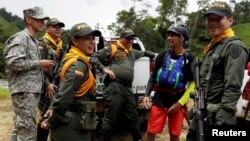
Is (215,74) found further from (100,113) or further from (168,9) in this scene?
(168,9)

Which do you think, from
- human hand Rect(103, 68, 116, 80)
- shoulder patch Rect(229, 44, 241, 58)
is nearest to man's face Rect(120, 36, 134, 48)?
human hand Rect(103, 68, 116, 80)

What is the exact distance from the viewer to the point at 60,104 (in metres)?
3.81

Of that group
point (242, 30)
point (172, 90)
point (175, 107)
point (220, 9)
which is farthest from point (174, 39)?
point (242, 30)

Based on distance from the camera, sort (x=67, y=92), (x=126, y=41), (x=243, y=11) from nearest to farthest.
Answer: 1. (x=67, y=92)
2. (x=126, y=41)
3. (x=243, y=11)

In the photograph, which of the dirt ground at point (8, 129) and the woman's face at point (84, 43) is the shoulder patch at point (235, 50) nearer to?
the woman's face at point (84, 43)

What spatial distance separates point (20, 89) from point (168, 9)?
1965 inches

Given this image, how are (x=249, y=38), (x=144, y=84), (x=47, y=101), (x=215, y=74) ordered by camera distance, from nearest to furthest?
(x=215, y=74) < (x=47, y=101) < (x=144, y=84) < (x=249, y=38)

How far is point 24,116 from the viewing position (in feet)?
16.2

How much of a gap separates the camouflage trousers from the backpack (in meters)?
1.61

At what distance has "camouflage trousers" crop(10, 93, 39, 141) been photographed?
4922mm

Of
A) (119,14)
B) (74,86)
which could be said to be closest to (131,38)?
(74,86)

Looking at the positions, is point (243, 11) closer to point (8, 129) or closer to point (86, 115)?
point (8, 129)

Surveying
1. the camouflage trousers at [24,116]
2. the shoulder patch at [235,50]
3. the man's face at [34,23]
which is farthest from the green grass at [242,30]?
the shoulder patch at [235,50]

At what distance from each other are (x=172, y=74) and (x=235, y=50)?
1695 millimetres
